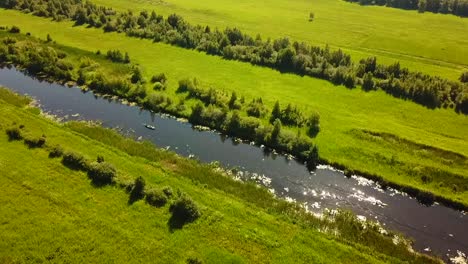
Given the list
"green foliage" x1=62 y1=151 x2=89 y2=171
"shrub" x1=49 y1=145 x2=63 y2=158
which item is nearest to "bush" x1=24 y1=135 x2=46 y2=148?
"shrub" x1=49 y1=145 x2=63 y2=158

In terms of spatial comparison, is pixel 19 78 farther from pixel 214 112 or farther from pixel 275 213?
pixel 275 213

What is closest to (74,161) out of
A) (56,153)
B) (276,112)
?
(56,153)

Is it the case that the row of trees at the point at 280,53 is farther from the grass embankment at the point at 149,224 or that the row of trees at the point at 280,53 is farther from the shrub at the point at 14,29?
the grass embankment at the point at 149,224

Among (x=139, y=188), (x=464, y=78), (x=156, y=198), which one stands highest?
(x=464, y=78)

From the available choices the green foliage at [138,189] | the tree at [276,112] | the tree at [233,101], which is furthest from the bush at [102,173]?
the tree at [276,112]

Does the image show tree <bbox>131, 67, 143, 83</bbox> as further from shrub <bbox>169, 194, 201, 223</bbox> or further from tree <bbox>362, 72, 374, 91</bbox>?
tree <bbox>362, 72, 374, 91</bbox>

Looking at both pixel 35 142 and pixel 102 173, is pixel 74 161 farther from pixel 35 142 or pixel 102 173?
pixel 35 142

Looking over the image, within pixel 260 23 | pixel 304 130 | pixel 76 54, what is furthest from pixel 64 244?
pixel 260 23
